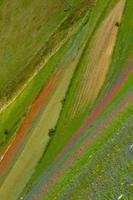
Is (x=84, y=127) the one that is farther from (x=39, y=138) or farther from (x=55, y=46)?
(x=55, y=46)

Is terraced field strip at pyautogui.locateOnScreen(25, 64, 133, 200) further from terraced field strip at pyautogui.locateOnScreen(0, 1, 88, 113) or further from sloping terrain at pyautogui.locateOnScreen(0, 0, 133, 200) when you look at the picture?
terraced field strip at pyautogui.locateOnScreen(0, 1, 88, 113)

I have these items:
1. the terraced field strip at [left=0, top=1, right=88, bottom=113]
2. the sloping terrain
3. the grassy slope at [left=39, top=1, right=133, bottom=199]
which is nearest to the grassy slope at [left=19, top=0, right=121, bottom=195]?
the sloping terrain

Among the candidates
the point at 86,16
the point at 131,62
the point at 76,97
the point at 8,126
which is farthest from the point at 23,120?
the point at 131,62

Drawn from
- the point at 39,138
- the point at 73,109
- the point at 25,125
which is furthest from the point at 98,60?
the point at 25,125

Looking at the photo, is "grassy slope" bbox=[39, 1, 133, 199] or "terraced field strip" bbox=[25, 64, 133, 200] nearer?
"grassy slope" bbox=[39, 1, 133, 199]

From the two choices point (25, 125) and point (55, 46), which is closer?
point (25, 125)

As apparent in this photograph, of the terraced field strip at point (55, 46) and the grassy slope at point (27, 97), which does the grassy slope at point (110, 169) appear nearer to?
the grassy slope at point (27, 97)
